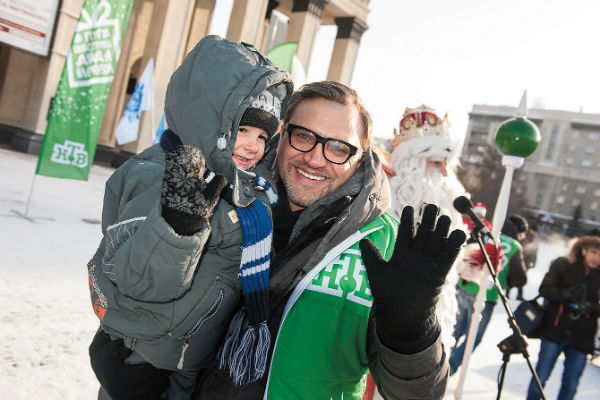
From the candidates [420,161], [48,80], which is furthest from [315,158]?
[48,80]

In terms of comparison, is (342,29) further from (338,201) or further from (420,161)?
(338,201)

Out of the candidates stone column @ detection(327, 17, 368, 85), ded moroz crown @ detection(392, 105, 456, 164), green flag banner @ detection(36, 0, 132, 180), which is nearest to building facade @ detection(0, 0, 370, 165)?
stone column @ detection(327, 17, 368, 85)

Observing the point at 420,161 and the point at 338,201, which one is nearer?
the point at 338,201

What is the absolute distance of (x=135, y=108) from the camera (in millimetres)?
7828

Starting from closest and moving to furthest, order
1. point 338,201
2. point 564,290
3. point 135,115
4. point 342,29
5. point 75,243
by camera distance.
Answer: point 338,201
point 564,290
point 75,243
point 135,115
point 342,29

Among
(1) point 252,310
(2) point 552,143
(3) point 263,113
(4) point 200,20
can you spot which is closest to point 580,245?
(3) point 263,113

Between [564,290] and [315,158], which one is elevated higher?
[315,158]

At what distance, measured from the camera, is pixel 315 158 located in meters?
1.70

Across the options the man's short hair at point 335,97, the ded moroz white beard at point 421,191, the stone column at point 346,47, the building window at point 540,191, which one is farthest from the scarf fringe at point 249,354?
the building window at point 540,191

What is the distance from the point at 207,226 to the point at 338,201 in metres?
0.62

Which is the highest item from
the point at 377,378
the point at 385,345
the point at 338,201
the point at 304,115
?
the point at 304,115

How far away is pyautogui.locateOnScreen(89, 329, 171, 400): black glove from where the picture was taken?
1481mm

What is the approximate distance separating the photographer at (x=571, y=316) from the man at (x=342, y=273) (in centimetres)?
379

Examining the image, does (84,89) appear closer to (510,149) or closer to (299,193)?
(299,193)
